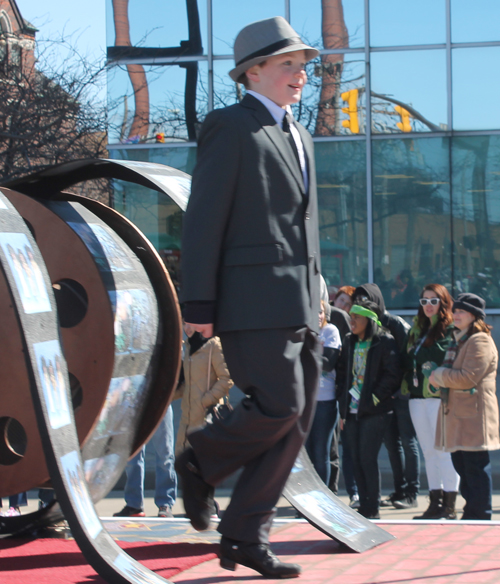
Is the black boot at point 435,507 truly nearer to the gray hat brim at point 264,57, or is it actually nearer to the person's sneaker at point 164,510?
the person's sneaker at point 164,510

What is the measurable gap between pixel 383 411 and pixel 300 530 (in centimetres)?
255

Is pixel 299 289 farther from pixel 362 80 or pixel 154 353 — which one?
pixel 362 80

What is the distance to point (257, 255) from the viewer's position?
2.95 metres

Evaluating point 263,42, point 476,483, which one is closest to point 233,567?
point 263,42

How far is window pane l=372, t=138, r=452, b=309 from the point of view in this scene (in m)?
14.7

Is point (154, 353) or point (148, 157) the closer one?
point (154, 353)

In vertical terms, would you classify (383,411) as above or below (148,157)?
below

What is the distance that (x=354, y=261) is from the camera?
48.8 feet

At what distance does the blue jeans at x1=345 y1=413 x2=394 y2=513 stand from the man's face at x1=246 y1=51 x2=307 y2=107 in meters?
3.76

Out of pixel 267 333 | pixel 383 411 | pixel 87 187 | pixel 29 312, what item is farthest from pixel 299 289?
pixel 87 187

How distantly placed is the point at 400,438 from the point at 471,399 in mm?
1232

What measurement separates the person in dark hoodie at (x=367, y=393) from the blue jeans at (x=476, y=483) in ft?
2.31

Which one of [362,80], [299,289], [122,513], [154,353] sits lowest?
[122,513]

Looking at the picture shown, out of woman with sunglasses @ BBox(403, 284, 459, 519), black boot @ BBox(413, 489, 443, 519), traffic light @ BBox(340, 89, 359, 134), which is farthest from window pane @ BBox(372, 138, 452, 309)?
black boot @ BBox(413, 489, 443, 519)
